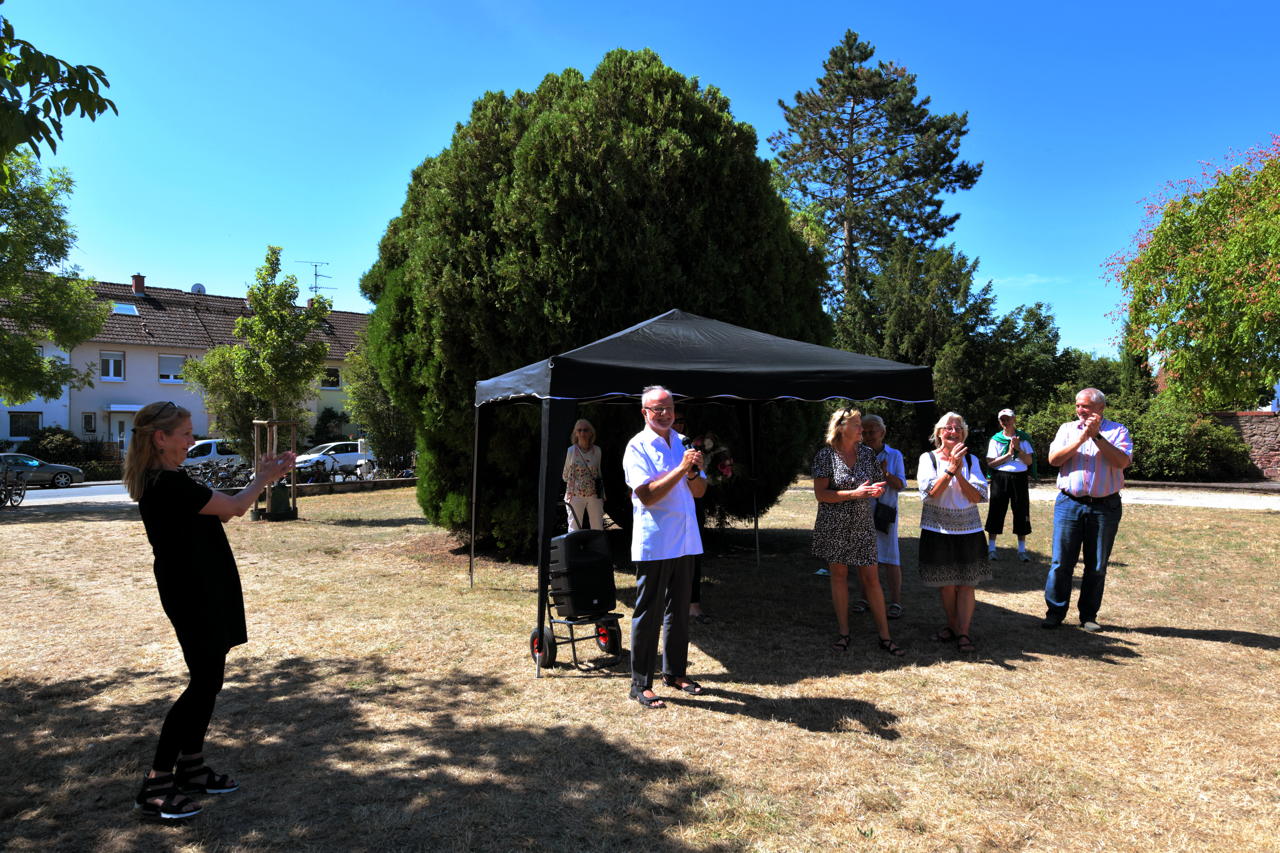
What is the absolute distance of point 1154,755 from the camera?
3.91 metres

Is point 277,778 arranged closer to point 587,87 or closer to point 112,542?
point 587,87

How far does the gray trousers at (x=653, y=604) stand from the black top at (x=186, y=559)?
2.17 m

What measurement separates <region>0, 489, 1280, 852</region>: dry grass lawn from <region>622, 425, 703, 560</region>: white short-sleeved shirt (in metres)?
0.92

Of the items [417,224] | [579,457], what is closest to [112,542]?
[417,224]

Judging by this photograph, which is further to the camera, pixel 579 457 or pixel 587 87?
pixel 587 87

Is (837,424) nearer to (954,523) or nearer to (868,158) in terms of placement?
(954,523)

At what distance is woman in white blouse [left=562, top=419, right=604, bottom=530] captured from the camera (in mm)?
7594

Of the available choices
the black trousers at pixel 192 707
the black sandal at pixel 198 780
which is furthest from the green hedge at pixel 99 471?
the black trousers at pixel 192 707

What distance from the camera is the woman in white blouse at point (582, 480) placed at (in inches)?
299

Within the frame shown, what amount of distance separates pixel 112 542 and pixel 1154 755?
13.1 m

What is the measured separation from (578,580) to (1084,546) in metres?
3.85

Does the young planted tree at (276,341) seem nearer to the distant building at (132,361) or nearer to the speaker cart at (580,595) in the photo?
the speaker cart at (580,595)

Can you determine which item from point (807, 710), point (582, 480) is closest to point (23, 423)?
point (582, 480)

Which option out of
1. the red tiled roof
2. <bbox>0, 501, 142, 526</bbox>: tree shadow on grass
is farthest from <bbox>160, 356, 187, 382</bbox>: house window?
<bbox>0, 501, 142, 526</bbox>: tree shadow on grass
